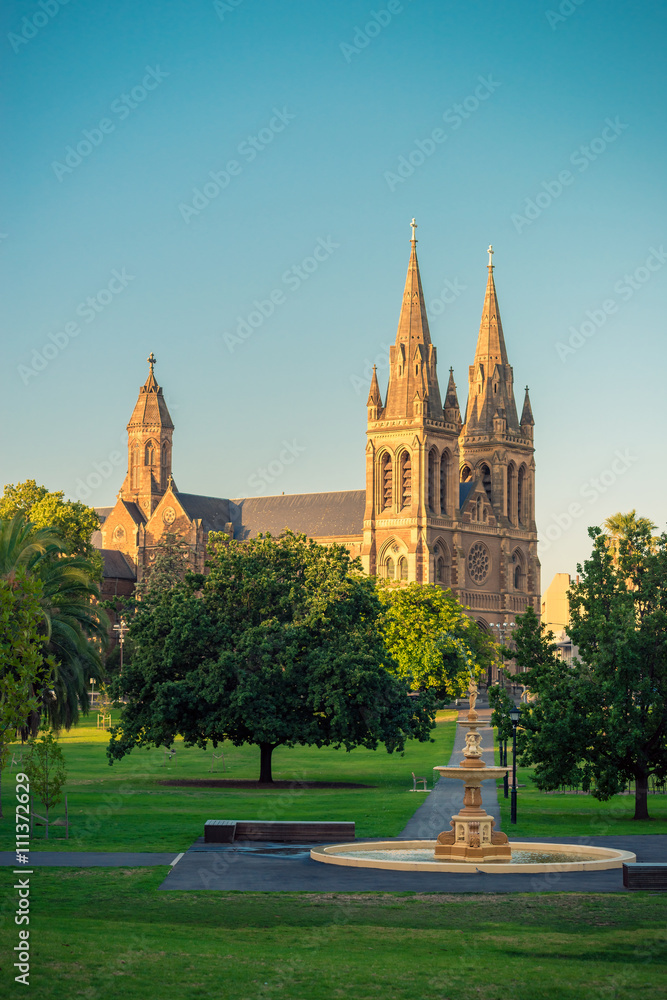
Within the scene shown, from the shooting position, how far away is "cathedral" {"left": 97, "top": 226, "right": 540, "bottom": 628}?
445 feet

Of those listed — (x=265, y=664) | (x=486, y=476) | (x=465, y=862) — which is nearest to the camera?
(x=465, y=862)

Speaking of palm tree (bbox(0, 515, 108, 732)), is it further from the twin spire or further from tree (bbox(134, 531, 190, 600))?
the twin spire

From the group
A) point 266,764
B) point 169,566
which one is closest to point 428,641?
point 169,566

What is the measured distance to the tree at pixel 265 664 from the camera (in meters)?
43.3

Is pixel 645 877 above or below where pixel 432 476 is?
below

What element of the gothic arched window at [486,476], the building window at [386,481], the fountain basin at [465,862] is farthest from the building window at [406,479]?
the fountain basin at [465,862]

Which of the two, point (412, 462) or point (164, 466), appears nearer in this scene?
point (412, 462)

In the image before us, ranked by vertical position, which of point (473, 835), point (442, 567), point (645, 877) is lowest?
point (645, 877)

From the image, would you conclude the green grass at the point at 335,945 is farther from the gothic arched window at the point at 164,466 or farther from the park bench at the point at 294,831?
the gothic arched window at the point at 164,466

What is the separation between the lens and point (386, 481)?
139125 millimetres

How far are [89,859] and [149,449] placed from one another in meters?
145

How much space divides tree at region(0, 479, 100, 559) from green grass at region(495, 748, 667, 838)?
147 ft

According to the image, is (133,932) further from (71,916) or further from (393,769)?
(393,769)

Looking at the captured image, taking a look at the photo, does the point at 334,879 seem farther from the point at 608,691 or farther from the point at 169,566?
the point at 169,566
